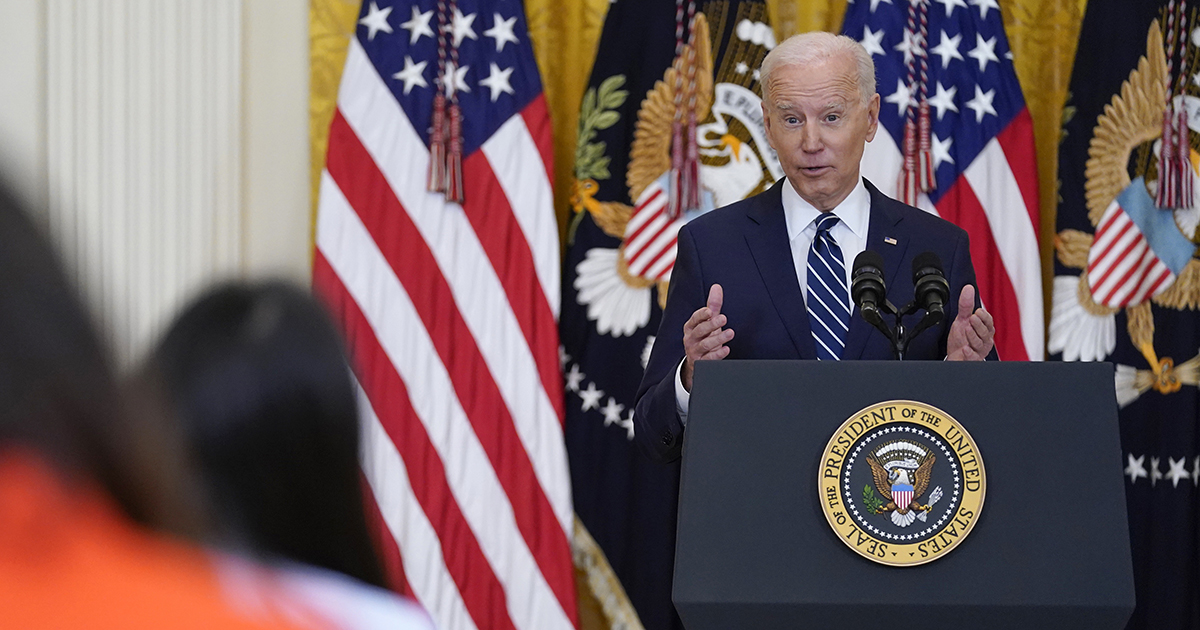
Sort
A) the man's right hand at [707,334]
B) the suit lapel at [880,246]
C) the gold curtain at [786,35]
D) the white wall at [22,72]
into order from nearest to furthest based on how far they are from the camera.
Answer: the man's right hand at [707,334] → the suit lapel at [880,246] → the white wall at [22,72] → the gold curtain at [786,35]

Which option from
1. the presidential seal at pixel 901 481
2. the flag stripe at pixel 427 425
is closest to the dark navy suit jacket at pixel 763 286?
the presidential seal at pixel 901 481

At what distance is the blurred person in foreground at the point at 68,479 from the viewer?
0.53 metres

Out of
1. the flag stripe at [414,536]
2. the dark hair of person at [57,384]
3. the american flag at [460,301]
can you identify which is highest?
the dark hair of person at [57,384]

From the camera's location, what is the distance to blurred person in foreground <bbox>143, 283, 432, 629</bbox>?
789mm

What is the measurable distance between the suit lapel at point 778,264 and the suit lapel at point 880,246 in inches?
3.5

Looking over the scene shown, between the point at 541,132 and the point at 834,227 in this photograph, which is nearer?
the point at 834,227

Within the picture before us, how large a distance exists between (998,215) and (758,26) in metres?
0.98

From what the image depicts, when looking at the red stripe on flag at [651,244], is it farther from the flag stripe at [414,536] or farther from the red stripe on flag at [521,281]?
the flag stripe at [414,536]

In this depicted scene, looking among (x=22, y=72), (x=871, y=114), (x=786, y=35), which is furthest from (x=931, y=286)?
(x=22, y=72)

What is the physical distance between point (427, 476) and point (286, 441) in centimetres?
333

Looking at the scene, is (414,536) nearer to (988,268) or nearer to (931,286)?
(988,268)

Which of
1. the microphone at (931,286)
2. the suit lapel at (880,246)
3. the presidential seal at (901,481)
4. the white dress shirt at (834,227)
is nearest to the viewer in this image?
the presidential seal at (901,481)

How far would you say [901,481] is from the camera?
6.17ft

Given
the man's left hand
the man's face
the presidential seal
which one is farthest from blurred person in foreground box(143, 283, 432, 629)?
the man's face
